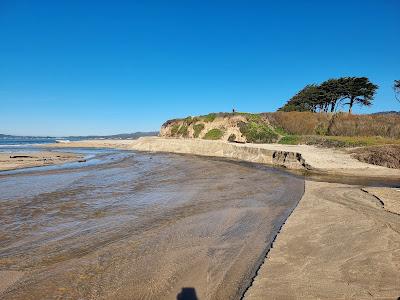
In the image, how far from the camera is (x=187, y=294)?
4543mm

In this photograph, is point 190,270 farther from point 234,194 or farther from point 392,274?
point 234,194

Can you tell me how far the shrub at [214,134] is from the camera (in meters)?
40.5

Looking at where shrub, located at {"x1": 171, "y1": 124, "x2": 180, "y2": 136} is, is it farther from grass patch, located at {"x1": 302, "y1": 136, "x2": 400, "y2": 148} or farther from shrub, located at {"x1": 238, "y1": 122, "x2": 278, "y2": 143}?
grass patch, located at {"x1": 302, "y1": 136, "x2": 400, "y2": 148}

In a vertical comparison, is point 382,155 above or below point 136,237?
above

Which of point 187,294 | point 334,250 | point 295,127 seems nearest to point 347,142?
point 295,127

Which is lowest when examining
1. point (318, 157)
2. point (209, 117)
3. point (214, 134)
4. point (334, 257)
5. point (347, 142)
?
point (334, 257)

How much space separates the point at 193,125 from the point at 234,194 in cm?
3425

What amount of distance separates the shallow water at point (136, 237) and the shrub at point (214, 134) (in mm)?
27266

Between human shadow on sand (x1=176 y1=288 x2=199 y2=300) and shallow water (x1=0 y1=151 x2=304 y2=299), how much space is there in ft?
0.25

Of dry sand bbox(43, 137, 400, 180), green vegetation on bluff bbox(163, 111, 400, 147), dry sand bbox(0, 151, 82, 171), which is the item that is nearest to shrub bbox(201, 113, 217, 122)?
green vegetation on bluff bbox(163, 111, 400, 147)

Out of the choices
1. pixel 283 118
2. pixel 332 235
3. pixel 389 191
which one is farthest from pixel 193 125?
pixel 332 235

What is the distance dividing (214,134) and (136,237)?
1365 inches

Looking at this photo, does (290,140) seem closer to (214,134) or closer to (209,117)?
(214,134)

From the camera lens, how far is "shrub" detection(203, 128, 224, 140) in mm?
40531
